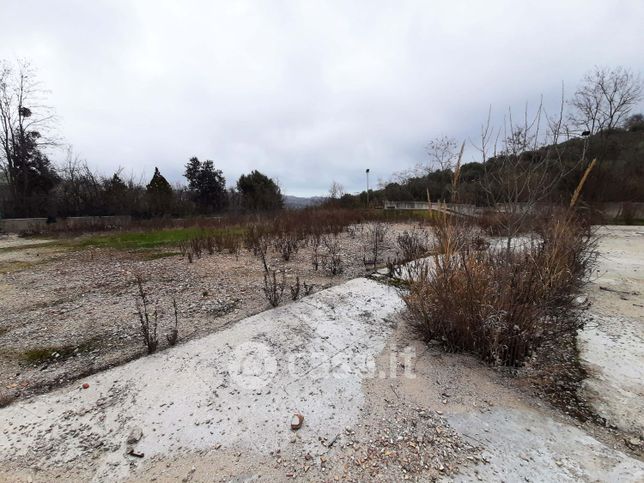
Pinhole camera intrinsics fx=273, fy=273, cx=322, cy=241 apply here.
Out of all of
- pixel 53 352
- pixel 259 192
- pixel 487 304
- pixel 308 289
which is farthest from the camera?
pixel 259 192

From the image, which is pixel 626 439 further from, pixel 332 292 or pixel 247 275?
pixel 247 275

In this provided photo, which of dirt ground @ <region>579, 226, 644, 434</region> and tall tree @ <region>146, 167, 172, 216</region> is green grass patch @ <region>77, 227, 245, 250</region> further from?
tall tree @ <region>146, 167, 172, 216</region>

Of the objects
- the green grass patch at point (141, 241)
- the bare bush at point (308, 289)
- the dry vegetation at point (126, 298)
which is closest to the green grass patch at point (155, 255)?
the dry vegetation at point (126, 298)

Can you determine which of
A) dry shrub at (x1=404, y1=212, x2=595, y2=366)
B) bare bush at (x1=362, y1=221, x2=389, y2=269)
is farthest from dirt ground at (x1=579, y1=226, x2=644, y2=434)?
bare bush at (x1=362, y1=221, x2=389, y2=269)

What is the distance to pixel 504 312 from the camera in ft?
6.25

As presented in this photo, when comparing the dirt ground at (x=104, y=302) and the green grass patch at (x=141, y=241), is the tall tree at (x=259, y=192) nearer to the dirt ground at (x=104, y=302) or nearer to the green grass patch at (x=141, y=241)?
the green grass patch at (x=141, y=241)

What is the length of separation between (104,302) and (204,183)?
21.7 metres

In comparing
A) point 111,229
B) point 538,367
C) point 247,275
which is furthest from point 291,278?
point 111,229

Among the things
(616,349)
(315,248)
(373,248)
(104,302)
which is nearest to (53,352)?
(104,302)

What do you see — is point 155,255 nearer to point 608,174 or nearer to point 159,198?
point 159,198

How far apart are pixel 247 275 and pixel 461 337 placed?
323 cm

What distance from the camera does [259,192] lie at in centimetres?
2286

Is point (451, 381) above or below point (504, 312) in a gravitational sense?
below

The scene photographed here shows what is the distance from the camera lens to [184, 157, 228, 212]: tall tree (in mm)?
23047
